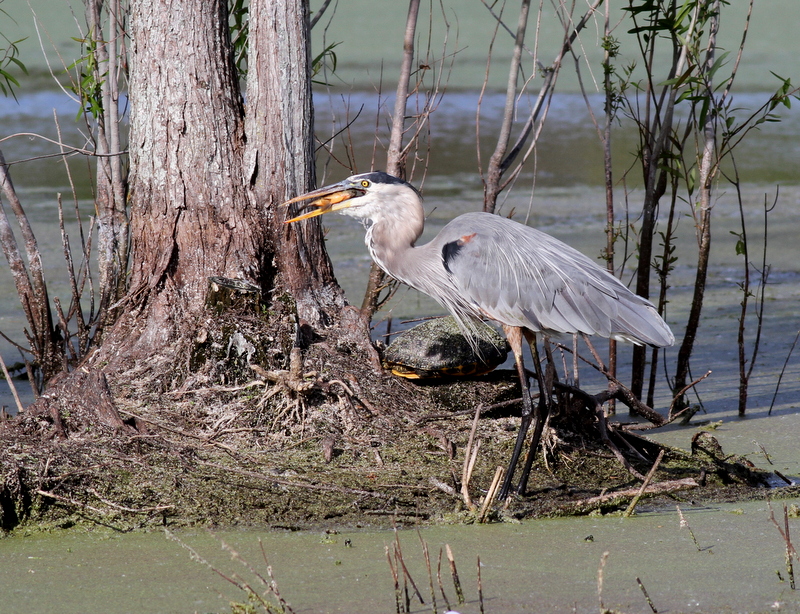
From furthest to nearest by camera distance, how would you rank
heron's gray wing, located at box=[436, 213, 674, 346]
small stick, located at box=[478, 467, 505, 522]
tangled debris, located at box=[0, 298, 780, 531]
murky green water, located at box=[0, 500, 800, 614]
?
heron's gray wing, located at box=[436, 213, 674, 346], tangled debris, located at box=[0, 298, 780, 531], small stick, located at box=[478, 467, 505, 522], murky green water, located at box=[0, 500, 800, 614]

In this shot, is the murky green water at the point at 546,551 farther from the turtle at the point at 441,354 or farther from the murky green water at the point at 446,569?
the turtle at the point at 441,354

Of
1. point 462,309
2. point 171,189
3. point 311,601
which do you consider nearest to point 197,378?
point 171,189

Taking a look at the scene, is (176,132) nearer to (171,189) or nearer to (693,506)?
(171,189)

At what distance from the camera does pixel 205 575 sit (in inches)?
114

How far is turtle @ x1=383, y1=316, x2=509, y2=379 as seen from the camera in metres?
4.32

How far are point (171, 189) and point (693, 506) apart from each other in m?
2.51

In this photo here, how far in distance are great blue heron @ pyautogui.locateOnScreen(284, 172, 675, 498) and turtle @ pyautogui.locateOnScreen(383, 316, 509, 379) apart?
0.70ft

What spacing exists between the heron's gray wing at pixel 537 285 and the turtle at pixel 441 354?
37cm

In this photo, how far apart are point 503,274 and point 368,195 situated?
68cm

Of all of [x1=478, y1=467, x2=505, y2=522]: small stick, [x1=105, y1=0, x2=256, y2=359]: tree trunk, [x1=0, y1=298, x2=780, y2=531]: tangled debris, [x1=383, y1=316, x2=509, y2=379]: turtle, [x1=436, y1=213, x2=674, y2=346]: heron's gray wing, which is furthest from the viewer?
[x1=383, y1=316, x2=509, y2=379]: turtle

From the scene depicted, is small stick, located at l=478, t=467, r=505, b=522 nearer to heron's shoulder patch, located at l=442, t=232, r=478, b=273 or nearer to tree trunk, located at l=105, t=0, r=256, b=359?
heron's shoulder patch, located at l=442, t=232, r=478, b=273

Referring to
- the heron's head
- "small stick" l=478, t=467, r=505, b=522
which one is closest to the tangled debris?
"small stick" l=478, t=467, r=505, b=522

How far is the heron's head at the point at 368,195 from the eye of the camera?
4051 mm

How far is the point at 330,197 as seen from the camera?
4055 mm
